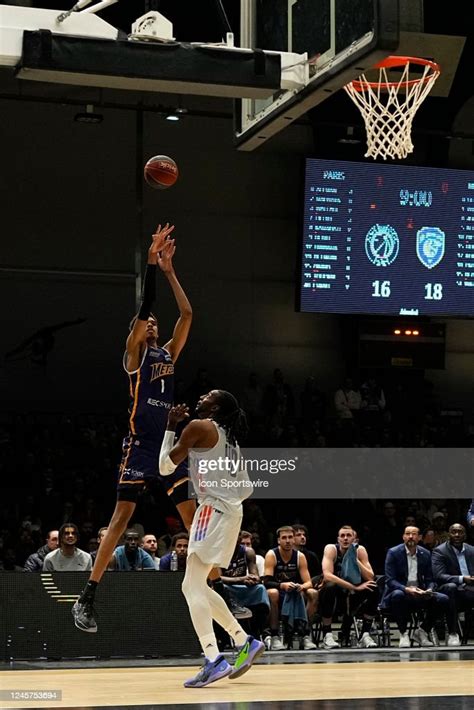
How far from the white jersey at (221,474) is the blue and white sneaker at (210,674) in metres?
0.93

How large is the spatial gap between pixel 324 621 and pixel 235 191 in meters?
10.2

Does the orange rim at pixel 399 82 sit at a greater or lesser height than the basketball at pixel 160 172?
greater

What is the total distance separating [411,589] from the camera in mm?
11898

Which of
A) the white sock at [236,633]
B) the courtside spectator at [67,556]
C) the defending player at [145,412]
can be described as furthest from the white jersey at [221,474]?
the courtside spectator at [67,556]

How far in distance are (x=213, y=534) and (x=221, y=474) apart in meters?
0.36

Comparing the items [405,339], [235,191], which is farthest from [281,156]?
[405,339]

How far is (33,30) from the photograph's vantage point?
6.38m

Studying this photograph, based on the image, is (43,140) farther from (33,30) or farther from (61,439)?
(33,30)

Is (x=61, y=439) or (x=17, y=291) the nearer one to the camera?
(x=61, y=439)

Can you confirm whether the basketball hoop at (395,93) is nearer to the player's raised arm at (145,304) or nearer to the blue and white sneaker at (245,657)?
the player's raised arm at (145,304)

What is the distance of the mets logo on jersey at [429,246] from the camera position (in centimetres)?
1547

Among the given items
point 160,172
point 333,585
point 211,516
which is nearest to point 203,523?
point 211,516

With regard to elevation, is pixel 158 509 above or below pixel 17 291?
below

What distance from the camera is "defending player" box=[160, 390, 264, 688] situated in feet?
24.0
